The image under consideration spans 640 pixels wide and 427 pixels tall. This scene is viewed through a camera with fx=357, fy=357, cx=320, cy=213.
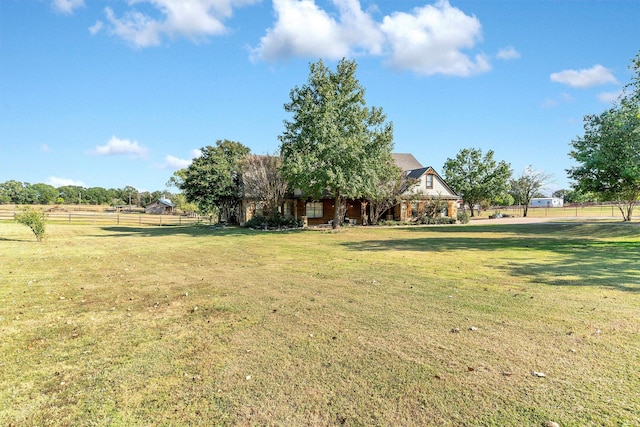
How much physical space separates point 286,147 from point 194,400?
21676 mm

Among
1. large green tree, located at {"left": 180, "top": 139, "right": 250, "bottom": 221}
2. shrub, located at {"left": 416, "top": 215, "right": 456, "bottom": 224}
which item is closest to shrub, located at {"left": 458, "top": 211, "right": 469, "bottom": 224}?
shrub, located at {"left": 416, "top": 215, "right": 456, "bottom": 224}

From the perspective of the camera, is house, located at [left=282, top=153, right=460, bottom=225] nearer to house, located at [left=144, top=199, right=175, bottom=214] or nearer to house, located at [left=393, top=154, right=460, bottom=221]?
house, located at [left=393, top=154, right=460, bottom=221]

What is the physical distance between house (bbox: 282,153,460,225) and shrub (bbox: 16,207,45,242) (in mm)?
16837

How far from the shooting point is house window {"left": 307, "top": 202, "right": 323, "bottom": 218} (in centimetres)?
3139

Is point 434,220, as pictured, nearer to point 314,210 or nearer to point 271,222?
point 314,210

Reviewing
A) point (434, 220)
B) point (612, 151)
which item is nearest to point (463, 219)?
point (434, 220)

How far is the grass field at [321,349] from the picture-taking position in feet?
10.0

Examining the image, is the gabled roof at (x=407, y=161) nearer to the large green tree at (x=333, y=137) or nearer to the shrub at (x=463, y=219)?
the shrub at (x=463, y=219)

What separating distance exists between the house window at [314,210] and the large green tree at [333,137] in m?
7.08

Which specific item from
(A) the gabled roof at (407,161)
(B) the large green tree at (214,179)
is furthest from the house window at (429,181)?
(B) the large green tree at (214,179)

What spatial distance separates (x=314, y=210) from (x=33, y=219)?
19594 mm

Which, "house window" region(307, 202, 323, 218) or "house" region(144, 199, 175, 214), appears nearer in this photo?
"house window" region(307, 202, 323, 218)

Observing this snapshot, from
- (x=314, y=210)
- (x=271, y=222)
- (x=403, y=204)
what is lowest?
(x=271, y=222)

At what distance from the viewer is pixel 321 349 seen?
4.26m
